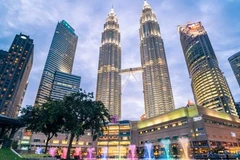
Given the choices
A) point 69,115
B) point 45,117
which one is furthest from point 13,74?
point 69,115

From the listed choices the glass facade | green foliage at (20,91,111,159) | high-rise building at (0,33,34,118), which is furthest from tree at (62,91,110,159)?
the glass facade

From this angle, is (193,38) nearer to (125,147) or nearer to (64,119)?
(125,147)

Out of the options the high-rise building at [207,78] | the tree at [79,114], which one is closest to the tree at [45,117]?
the tree at [79,114]

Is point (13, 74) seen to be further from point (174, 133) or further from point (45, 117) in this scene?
point (174, 133)

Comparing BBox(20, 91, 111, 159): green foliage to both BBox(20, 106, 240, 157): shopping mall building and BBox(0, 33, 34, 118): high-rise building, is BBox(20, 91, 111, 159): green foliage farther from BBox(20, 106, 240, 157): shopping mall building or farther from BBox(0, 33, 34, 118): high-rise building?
BBox(0, 33, 34, 118): high-rise building

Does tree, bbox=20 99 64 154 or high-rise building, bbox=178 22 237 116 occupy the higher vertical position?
high-rise building, bbox=178 22 237 116

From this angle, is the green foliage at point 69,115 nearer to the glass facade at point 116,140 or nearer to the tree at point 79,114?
the tree at point 79,114

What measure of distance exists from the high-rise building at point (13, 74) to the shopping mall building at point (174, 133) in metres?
29.4

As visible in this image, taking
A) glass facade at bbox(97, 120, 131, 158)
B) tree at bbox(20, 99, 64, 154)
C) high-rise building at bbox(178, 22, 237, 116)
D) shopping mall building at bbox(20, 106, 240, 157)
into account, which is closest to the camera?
tree at bbox(20, 99, 64, 154)


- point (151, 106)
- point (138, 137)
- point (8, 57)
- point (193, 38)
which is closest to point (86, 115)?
point (138, 137)

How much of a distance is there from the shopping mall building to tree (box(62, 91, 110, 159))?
36.8m

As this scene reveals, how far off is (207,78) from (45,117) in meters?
169

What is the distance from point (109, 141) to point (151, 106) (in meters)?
72.9

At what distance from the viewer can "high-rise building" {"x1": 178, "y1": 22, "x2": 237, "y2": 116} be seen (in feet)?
498
